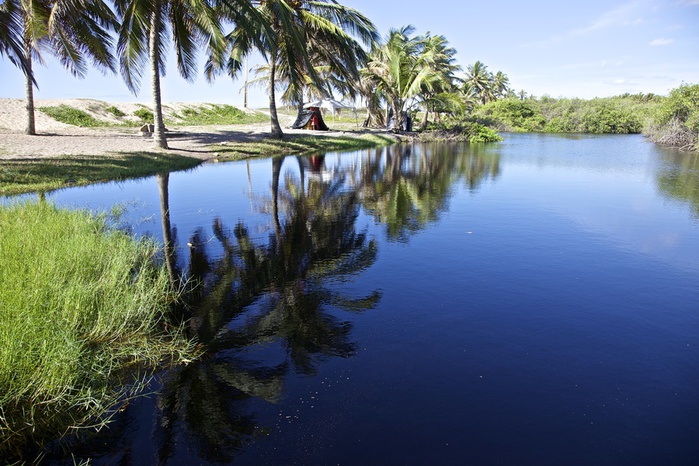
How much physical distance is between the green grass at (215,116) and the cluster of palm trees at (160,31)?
53.7ft

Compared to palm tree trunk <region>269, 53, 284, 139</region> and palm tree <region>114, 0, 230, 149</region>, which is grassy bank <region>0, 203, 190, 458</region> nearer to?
palm tree <region>114, 0, 230, 149</region>

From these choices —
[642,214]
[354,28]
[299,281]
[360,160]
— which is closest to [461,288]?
[299,281]

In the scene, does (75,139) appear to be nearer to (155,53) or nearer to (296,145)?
(155,53)

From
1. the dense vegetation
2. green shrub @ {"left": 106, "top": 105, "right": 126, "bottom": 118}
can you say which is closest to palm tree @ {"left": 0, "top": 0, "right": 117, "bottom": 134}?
green shrub @ {"left": 106, "top": 105, "right": 126, "bottom": 118}

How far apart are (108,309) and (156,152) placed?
624 inches

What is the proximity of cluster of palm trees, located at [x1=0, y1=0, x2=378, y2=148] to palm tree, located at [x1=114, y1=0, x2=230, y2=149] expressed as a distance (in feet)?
0.11

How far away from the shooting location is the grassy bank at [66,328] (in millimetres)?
3379

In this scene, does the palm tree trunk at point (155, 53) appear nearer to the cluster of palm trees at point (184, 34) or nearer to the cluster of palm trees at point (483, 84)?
the cluster of palm trees at point (184, 34)

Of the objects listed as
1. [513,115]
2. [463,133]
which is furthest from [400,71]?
[513,115]

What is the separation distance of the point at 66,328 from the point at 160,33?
17615 millimetres

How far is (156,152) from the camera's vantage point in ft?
61.7

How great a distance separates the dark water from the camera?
352 cm

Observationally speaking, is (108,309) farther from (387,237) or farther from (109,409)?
(387,237)

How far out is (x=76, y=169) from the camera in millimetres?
14086
